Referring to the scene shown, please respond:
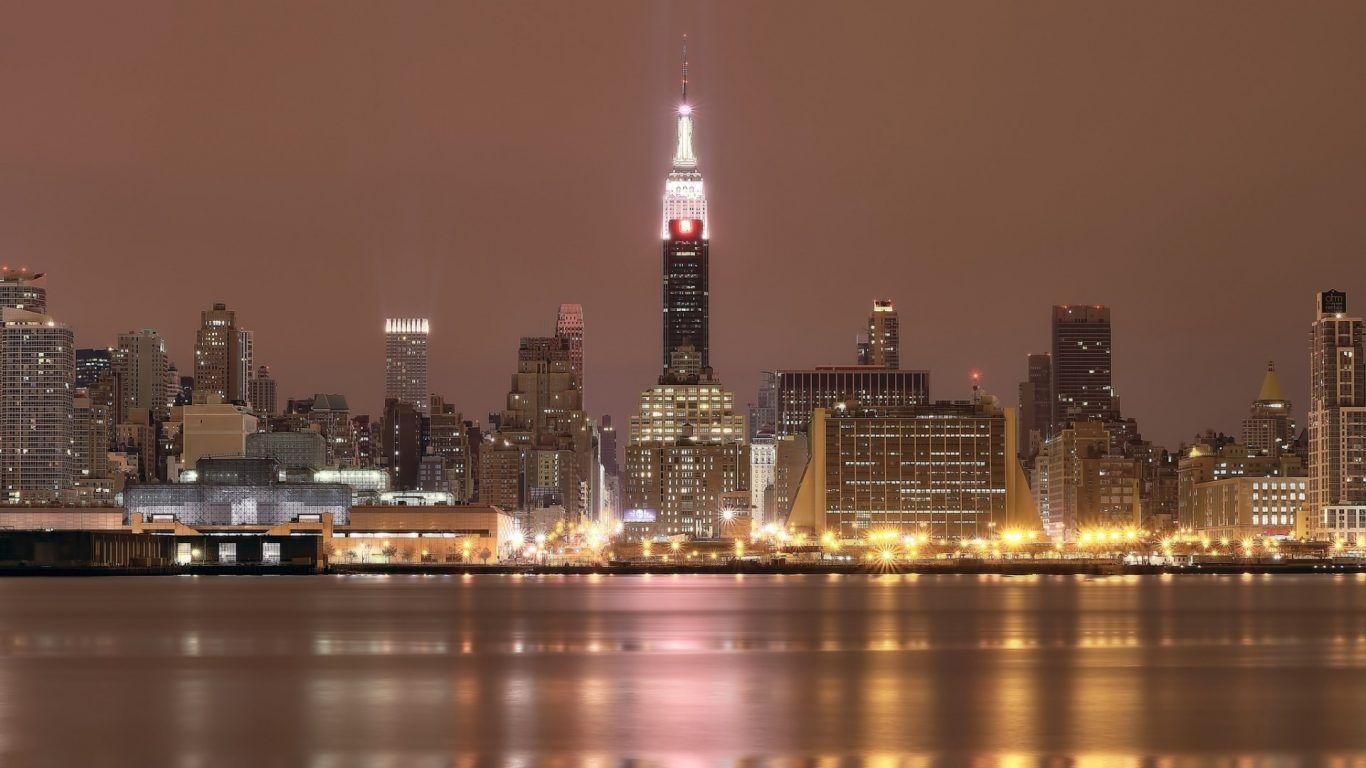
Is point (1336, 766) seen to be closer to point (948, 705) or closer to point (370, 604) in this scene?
point (948, 705)

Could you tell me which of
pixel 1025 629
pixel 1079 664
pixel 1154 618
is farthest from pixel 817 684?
pixel 1154 618

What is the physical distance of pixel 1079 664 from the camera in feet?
238

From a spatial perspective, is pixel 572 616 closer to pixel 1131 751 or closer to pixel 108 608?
pixel 108 608

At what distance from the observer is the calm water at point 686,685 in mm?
47125

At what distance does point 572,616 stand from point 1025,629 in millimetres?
28457

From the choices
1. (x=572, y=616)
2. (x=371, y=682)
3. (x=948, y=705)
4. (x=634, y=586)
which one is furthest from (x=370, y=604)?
(x=948, y=705)

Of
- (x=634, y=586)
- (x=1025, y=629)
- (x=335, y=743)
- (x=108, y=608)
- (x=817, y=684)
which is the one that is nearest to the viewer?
(x=335, y=743)

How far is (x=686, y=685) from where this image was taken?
2505 inches

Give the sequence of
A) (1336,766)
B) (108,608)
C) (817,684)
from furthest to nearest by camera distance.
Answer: (108,608) < (817,684) < (1336,766)

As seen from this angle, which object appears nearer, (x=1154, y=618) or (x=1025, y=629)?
(x=1025, y=629)

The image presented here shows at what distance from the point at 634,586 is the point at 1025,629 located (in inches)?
3337

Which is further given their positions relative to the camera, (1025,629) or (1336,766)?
(1025,629)

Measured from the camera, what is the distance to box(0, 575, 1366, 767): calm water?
47.1 meters

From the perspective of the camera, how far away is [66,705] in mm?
57375
